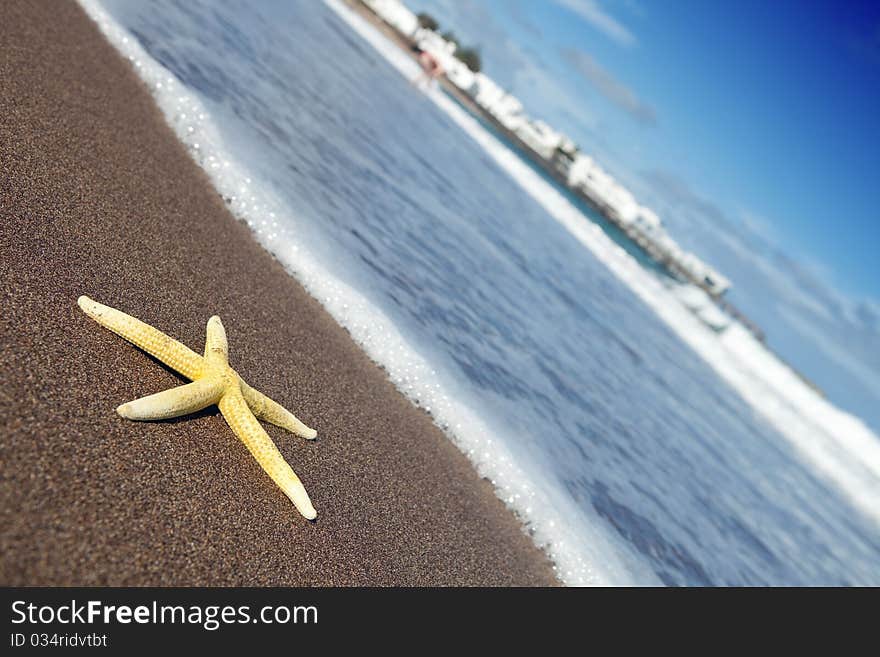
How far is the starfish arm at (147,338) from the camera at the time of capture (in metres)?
3.98

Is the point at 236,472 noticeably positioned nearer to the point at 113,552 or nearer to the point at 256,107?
the point at 113,552

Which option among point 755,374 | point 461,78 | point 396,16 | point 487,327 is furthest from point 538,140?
point 487,327

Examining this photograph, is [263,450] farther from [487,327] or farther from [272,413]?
[487,327]

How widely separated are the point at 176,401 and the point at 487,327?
21.2ft

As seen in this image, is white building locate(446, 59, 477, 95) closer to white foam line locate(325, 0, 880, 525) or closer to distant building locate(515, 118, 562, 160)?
distant building locate(515, 118, 562, 160)

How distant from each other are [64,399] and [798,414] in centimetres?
3377

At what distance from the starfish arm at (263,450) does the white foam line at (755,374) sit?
25088 millimetres

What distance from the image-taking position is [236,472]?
156 inches

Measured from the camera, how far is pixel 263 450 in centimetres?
402

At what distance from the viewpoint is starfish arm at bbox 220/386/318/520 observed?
4.00m

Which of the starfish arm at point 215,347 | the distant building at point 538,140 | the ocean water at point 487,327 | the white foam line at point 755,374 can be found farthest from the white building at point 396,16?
the starfish arm at point 215,347

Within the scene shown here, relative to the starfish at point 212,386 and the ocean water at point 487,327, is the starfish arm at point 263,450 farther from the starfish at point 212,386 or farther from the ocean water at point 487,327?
→ the ocean water at point 487,327

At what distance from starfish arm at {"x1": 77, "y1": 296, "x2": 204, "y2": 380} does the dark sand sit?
0.10m

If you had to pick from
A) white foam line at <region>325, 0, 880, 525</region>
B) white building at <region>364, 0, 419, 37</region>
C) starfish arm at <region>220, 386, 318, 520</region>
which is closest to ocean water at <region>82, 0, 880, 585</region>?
starfish arm at <region>220, 386, 318, 520</region>
